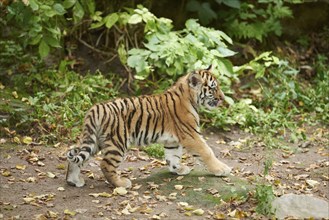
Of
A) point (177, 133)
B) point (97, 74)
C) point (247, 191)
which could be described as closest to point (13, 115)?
point (97, 74)

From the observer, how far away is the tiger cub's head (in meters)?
7.11

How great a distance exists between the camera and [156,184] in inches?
269

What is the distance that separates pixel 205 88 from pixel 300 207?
6.26ft

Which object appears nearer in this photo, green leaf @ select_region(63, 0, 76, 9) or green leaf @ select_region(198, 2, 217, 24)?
green leaf @ select_region(63, 0, 76, 9)

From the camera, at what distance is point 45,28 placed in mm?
8625

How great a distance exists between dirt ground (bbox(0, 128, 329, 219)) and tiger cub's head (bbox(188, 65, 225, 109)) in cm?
83

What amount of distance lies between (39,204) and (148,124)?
148cm

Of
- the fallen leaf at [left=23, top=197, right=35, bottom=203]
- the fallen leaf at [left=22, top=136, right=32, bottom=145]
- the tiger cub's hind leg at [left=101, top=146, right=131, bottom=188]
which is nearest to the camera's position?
the fallen leaf at [left=23, top=197, right=35, bottom=203]

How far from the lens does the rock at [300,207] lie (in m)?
5.84

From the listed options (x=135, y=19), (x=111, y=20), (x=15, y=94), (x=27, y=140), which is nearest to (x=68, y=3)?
(x=111, y=20)

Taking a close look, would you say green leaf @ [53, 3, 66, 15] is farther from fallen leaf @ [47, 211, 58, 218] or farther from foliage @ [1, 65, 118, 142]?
fallen leaf @ [47, 211, 58, 218]

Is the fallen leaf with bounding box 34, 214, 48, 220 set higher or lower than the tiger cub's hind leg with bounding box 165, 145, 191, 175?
lower

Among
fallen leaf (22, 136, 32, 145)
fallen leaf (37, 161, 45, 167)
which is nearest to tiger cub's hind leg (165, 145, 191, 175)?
fallen leaf (37, 161, 45, 167)

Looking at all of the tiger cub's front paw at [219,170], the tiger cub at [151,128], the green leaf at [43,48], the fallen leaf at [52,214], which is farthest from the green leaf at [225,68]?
the fallen leaf at [52,214]
